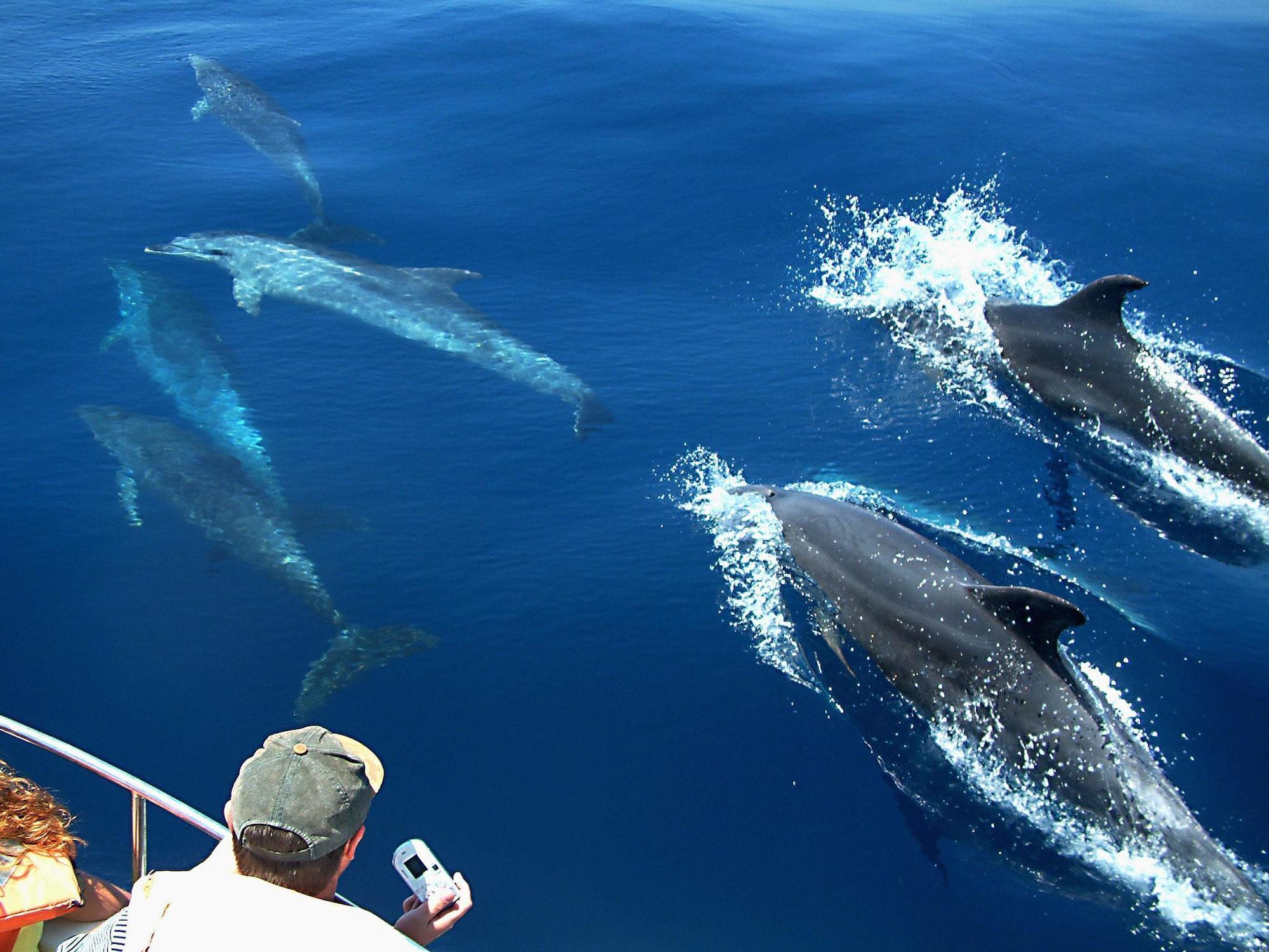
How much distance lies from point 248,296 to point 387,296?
204 centimetres

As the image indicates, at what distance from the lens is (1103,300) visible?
13.3 m

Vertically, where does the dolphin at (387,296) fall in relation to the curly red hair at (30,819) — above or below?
below

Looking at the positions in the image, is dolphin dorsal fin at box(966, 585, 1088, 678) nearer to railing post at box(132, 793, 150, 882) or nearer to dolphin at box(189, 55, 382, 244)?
railing post at box(132, 793, 150, 882)

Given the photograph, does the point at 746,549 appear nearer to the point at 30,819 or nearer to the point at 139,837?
the point at 139,837

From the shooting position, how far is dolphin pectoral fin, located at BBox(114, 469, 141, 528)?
11016 mm

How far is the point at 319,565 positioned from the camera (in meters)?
10.4

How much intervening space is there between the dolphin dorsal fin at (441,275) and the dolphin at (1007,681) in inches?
327

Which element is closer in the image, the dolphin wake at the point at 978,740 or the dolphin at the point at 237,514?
the dolphin wake at the point at 978,740

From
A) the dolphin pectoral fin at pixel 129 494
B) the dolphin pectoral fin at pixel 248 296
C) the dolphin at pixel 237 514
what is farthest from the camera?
the dolphin pectoral fin at pixel 248 296

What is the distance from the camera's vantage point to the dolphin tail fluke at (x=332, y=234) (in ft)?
56.6

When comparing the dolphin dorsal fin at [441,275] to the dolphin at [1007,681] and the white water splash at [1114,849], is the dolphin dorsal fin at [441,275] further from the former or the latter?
the white water splash at [1114,849]

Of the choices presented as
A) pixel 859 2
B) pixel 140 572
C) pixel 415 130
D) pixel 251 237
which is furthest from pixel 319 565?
pixel 859 2

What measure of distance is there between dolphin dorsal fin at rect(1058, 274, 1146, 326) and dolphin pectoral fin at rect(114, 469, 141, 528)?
1151cm

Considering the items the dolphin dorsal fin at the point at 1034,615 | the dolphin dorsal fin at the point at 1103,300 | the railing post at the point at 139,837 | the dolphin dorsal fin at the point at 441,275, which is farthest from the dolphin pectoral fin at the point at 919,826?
the dolphin dorsal fin at the point at 441,275
